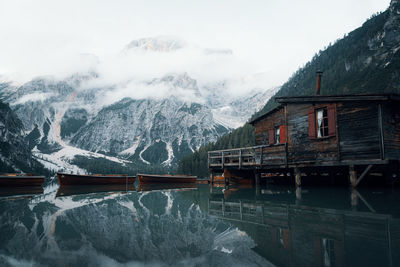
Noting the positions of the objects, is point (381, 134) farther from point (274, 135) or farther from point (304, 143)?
point (274, 135)

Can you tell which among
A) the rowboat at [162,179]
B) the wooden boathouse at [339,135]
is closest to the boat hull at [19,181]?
the rowboat at [162,179]

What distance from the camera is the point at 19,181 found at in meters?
32.2

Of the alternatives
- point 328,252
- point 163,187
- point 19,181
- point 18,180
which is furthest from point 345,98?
point 19,181

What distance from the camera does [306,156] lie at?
778 inches

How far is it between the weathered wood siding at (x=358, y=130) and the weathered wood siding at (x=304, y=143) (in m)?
0.68

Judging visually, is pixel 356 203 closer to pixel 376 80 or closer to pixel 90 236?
pixel 90 236

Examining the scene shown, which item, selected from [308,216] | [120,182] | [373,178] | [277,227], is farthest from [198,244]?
[120,182]

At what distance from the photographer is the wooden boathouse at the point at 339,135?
16.6 meters

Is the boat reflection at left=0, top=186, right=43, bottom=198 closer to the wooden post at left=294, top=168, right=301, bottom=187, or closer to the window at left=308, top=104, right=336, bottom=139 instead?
the wooden post at left=294, top=168, right=301, bottom=187

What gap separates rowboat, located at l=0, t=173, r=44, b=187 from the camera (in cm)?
3048

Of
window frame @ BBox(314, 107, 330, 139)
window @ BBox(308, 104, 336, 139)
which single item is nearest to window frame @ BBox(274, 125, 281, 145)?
window @ BBox(308, 104, 336, 139)

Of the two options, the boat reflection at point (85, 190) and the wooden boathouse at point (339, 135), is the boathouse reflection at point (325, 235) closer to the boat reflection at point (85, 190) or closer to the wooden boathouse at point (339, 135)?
the wooden boathouse at point (339, 135)

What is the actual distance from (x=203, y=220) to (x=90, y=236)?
3.74 m

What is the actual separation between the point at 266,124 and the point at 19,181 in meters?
28.2
